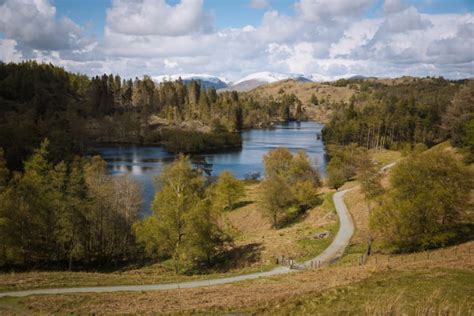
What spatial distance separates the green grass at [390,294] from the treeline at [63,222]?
2842 centimetres

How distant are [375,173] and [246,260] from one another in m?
16.6

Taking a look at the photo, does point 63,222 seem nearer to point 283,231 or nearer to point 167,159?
point 283,231

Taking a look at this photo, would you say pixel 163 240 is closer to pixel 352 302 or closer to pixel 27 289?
pixel 27 289

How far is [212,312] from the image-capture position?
17562 mm

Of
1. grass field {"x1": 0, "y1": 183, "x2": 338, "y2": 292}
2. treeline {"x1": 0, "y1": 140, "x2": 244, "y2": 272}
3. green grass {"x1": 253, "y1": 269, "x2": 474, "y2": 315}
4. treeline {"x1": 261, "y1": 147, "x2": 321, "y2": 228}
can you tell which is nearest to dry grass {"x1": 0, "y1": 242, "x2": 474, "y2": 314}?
green grass {"x1": 253, "y1": 269, "x2": 474, "y2": 315}

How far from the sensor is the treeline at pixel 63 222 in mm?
35944

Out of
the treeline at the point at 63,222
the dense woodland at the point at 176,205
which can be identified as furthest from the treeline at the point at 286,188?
the treeline at the point at 63,222

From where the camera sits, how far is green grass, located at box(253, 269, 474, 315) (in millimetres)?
14616

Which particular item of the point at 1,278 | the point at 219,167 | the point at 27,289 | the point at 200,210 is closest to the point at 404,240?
the point at 200,210

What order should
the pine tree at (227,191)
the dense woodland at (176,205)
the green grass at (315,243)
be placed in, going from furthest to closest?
the pine tree at (227,191) → the green grass at (315,243) → the dense woodland at (176,205)

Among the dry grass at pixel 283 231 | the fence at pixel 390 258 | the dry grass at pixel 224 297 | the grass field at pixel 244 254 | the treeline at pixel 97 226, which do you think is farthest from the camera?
the dry grass at pixel 283 231

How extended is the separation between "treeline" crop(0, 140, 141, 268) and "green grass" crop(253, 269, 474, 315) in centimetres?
2842

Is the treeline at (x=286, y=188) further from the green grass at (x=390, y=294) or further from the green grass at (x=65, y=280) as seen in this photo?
the green grass at (x=390, y=294)

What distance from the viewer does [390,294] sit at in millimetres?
16469
